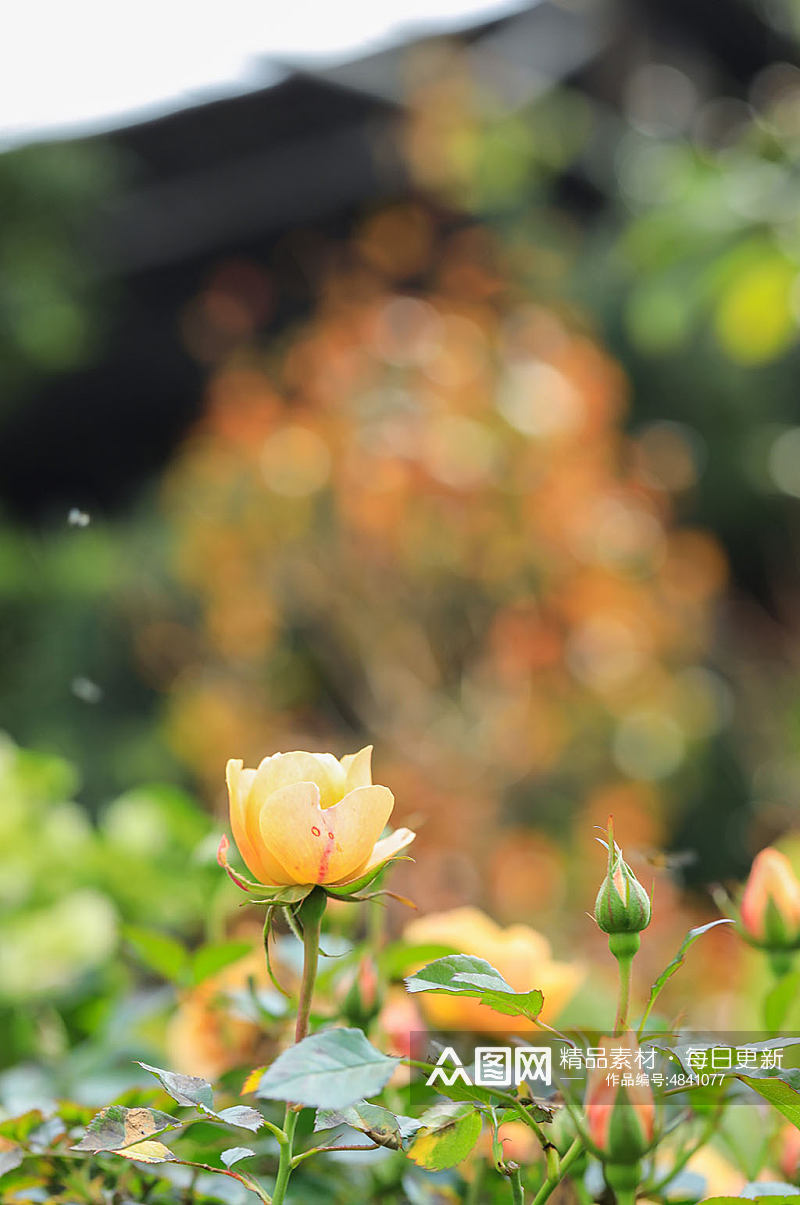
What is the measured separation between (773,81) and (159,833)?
4393 mm

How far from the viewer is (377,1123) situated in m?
0.25

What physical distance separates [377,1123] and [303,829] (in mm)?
71

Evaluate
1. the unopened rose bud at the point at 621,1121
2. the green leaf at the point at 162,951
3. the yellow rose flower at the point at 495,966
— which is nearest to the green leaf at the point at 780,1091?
the unopened rose bud at the point at 621,1121

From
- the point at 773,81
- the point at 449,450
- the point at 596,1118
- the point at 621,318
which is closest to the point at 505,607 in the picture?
the point at 449,450

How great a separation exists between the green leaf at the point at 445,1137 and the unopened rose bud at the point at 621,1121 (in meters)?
0.03

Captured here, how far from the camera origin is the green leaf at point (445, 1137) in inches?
9.7

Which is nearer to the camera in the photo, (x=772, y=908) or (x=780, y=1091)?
(x=780, y=1091)

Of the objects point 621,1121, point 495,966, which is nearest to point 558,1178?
point 621,1121

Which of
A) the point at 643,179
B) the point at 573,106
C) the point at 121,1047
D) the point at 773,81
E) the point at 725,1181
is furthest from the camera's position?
the point at 773,81

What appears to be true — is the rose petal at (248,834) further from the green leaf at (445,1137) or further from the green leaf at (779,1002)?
the green leaf at (779,1002)

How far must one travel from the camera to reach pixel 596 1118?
8.9 inches

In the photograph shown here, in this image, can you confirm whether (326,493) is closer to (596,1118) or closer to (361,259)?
(361,259)

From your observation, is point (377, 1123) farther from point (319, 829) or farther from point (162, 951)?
point (162, 951)

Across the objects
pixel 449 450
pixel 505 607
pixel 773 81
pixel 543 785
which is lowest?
pixel 543 785
